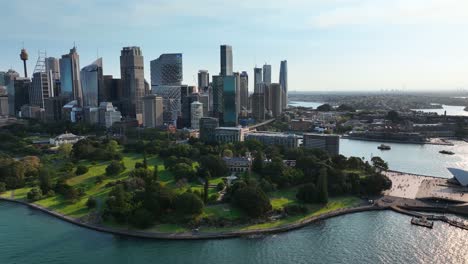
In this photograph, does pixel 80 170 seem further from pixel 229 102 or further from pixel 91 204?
pixel 229 102

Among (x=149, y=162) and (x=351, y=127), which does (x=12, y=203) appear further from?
(x=351, y=127)

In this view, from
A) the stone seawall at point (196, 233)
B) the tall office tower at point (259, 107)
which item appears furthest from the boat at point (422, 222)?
the tall office tower at point (259, 107)

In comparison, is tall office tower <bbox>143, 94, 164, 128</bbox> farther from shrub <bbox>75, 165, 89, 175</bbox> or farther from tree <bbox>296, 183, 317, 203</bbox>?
tree <bbox>296, 183, 317, 203</bbox>

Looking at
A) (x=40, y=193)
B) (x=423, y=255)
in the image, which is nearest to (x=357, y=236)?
(x=423, y=255)

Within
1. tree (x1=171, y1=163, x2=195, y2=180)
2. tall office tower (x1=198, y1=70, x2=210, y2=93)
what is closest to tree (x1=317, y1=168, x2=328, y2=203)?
tree (x1=171, y1=163, x2=195, y2=180)

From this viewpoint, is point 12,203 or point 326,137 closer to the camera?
point 12,203

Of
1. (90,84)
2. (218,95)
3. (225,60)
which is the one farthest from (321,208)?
(90,84)
